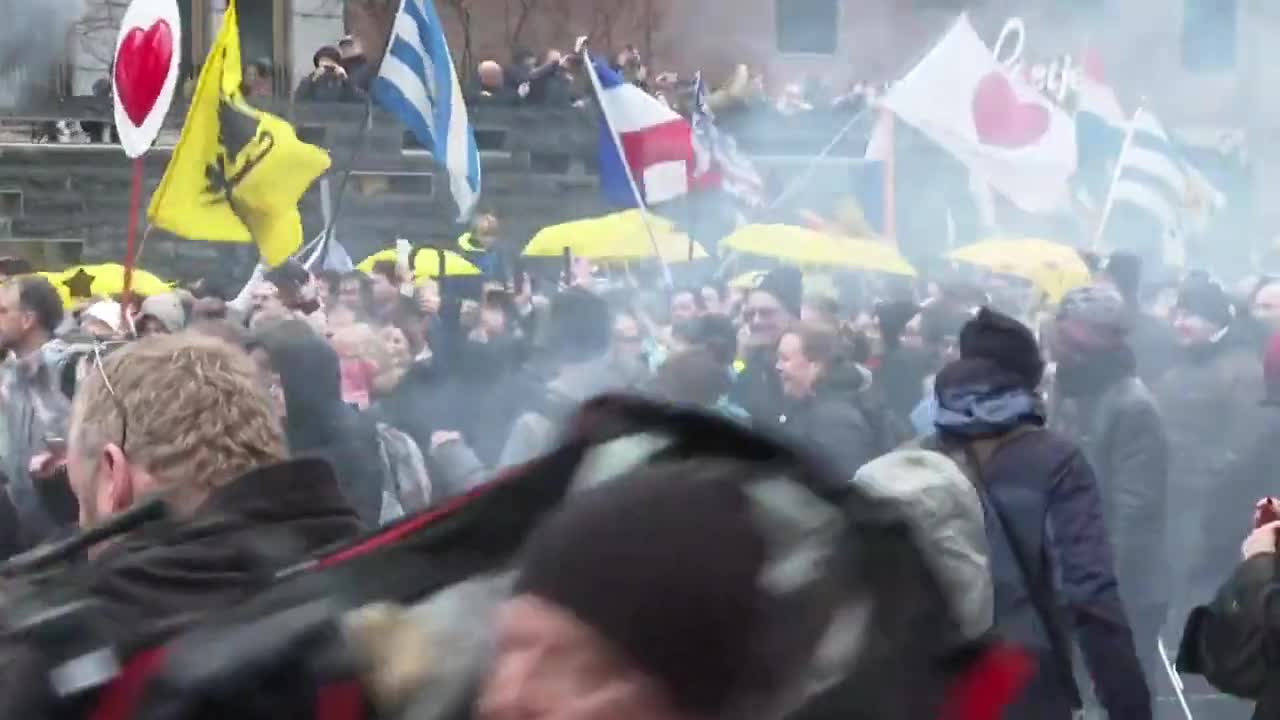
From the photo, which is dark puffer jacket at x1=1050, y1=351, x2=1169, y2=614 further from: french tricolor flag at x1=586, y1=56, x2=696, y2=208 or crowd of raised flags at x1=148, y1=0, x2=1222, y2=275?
french tricolor flag at x1=586, y1=56, x2=696, y2=208

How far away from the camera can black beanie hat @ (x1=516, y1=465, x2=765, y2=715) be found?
124 centimetres

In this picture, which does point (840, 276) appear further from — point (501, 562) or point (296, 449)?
point (501, 562)

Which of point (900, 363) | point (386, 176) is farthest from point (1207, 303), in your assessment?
point (386, 176)

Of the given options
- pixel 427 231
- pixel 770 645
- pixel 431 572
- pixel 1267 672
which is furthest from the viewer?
pixel 427 231

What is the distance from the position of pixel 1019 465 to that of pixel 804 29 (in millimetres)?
33106

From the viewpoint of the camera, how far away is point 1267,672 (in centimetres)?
400

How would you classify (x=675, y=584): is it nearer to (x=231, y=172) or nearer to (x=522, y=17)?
(x=231, y=172)

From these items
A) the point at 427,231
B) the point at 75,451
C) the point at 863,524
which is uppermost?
the point at 863,524

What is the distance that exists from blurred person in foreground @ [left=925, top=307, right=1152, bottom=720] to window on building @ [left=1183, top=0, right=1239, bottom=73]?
3407 cm

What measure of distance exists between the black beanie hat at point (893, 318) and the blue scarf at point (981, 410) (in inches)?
211

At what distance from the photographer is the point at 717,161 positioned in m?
16.3

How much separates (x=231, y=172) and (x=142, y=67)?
1.51 m

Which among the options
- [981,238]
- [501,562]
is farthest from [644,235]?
[501,562]

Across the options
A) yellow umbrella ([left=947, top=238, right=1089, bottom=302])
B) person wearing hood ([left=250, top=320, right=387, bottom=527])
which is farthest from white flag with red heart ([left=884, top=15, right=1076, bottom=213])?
person wearing hood ([left=250, top=320, right=387, bottom=527])
